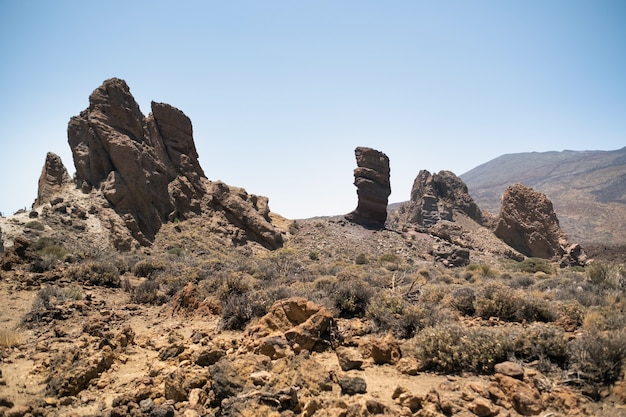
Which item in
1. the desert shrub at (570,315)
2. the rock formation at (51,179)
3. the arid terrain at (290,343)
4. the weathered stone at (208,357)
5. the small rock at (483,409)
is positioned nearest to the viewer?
the small rock at (483,409)

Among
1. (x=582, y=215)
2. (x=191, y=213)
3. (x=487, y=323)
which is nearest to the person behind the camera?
(x=487, y=323)

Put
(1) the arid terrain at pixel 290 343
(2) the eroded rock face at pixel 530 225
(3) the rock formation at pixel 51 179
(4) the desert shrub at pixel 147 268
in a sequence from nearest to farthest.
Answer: (1) the arid terrain at pixel 290 343 < (4) the desert shrub at pixel 147 268 < (3) the rock formation at pixel 51 179 < (2) the eroded rock face at pixel 530 225

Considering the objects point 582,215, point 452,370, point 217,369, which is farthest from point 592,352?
point 582,215

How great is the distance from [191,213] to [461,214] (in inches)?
1416

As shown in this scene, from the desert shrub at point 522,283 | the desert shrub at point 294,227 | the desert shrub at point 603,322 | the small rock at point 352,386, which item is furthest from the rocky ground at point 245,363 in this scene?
the desert shrub at point 294,227

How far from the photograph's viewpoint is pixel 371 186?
41656mm

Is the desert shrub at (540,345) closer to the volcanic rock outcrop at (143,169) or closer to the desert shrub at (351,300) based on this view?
the desert shrub at (351,300)

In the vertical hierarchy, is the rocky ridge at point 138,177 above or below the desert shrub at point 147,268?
above

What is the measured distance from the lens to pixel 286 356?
566cm

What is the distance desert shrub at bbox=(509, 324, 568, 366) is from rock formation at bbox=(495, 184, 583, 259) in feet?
122

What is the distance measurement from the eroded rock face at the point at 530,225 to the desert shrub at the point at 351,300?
36.5 metres

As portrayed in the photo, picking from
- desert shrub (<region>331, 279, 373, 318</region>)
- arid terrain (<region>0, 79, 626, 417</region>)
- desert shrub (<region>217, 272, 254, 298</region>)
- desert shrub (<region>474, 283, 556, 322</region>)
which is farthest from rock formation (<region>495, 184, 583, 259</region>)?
desert shrub (<region>217, 272, 254, 298</region>)

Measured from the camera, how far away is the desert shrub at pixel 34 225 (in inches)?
741

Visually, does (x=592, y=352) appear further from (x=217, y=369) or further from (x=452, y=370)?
(x=217, y=369)
